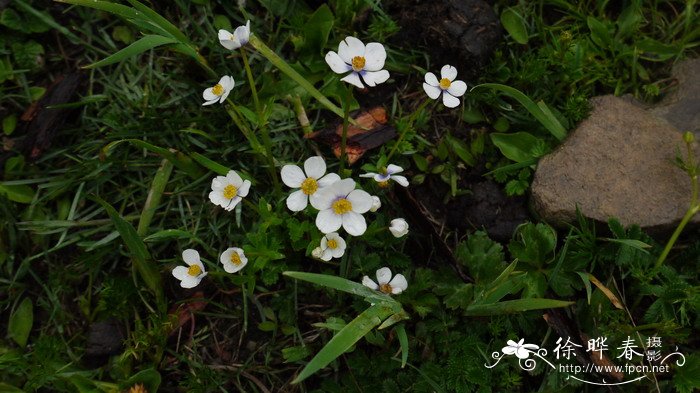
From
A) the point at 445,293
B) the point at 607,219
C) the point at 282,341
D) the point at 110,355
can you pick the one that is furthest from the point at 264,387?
the point at 607,219

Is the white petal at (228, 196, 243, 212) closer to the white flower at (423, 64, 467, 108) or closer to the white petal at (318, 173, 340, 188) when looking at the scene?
the white petal at (318, 173, 340, 188)

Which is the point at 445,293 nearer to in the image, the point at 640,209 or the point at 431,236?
the point at 431,236

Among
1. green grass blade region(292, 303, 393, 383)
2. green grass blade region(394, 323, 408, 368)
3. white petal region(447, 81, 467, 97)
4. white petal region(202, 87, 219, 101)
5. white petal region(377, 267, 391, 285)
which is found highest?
white petal region(447, 81, 467, 97)

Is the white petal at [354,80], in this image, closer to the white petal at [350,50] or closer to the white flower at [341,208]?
the white petal at [350,50]

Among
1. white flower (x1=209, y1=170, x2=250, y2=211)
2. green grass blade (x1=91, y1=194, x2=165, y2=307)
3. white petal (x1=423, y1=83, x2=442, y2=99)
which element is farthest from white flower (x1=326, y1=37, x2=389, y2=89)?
green grass blade (x1=91, y1=194, x2=165, y2=307)

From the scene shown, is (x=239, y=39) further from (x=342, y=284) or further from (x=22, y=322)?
(x=22, y=322)

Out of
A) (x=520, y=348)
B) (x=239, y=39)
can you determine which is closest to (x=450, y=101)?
(x=239, y=39)
